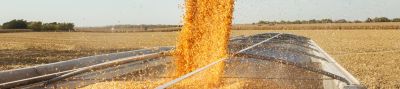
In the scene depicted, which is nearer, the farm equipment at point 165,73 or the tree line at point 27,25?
the farm equipment at point 165,73

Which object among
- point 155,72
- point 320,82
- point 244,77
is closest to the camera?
point 320,82

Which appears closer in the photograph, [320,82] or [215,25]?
[320,82]

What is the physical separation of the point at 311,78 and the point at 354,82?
1175mm

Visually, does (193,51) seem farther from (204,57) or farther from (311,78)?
(311,78)

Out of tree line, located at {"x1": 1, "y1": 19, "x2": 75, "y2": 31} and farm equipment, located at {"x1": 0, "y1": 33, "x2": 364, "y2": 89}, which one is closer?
farm equipment, located at {"x1": 0, "y1": 33, "x2": 364, "y2": 89}

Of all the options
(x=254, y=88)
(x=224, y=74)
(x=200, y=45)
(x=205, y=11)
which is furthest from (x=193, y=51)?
(x=254, y=88)

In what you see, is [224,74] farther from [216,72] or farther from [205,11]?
[205,11]

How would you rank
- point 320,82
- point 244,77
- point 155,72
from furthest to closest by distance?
point 155,72
point 244,77
point 320,82

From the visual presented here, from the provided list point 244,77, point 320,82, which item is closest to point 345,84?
point 320,82

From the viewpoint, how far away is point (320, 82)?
5.91 m

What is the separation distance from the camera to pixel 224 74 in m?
6.37

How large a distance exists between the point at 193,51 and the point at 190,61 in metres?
0.17

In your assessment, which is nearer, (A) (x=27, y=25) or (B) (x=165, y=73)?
(B) (x=165, y=73)

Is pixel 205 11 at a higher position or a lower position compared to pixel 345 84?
higher
